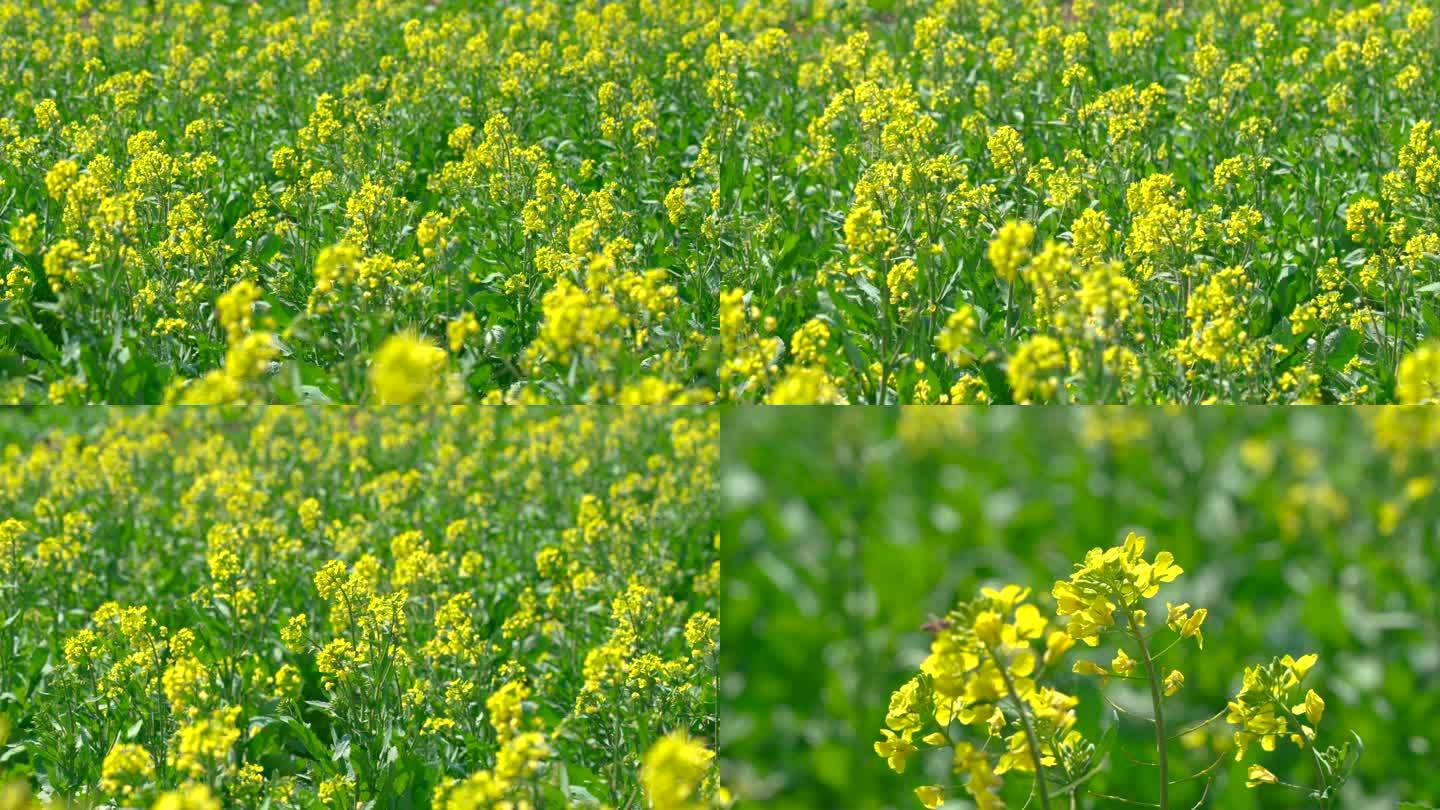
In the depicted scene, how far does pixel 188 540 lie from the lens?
5902 mm

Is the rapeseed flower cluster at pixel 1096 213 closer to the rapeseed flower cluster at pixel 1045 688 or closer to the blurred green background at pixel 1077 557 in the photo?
the blurred green background at pixel 1077 557

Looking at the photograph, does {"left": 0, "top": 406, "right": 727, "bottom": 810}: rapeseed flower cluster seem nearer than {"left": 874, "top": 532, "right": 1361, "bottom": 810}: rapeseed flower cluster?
No

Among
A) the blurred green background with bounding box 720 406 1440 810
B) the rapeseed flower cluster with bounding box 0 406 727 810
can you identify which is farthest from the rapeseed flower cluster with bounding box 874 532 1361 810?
the blurred green background with bounding box 720 406 1440 810

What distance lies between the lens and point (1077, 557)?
4715 mm

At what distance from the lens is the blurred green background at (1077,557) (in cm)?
397

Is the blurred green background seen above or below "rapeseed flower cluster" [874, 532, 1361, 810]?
below

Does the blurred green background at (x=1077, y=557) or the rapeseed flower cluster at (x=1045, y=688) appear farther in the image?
the blurred green background at (x=1077, y=557)

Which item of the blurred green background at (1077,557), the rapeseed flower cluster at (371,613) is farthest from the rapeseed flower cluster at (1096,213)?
the rapeseed flower cluster at (371,613)

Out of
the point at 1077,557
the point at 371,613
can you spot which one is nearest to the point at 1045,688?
the point at 371,613

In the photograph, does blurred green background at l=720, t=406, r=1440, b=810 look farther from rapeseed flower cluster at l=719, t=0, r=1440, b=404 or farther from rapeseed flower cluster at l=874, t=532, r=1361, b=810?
rapeseed flower cluster at l=874, t=532, r=1361, b=810

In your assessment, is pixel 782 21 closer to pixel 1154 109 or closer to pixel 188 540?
pixel 1154 109

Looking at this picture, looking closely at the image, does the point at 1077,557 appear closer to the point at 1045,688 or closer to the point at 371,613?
the point at 371,613

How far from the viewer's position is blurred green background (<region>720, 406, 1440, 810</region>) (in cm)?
397

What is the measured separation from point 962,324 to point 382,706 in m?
1.93
